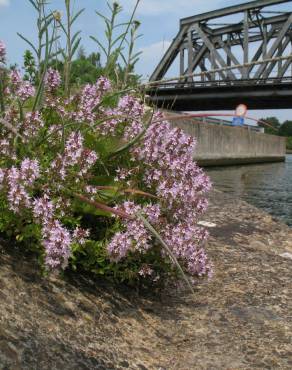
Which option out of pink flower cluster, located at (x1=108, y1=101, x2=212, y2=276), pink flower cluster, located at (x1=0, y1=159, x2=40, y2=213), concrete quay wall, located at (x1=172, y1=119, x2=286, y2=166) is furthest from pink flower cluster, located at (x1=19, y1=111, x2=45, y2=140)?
concrete quay wall, located at (x1=172, y1=119, x2=286, y2=166)

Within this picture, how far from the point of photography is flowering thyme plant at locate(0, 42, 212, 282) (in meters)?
2.51

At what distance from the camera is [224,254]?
4.31m

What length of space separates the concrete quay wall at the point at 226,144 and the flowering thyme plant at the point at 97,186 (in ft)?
38.6

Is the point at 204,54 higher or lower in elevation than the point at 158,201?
higher

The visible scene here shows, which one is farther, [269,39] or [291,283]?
[269,39]

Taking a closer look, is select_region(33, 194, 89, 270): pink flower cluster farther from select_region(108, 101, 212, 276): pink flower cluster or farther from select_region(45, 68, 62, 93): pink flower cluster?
select_region(45, 68, 62, 93): pink flower cluster

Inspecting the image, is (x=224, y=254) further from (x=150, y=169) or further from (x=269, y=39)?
(x=269, y=39)

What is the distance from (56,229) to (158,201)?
759mm

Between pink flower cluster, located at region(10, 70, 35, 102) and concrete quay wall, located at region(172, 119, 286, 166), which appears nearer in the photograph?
pink flower cluster, located at region(10, 70, 35, 102)

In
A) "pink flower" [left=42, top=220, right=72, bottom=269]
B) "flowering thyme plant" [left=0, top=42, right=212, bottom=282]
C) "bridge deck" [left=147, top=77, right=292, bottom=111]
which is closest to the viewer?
"pink flower" [left=42, top=220, right=72, bottom=269]

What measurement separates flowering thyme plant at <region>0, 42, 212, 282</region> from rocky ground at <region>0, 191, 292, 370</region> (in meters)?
0.15

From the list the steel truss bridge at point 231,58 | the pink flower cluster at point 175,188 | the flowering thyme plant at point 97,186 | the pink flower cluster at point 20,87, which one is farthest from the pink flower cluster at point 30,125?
the steel truss bridge at point 231,58

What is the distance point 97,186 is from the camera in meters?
2.79

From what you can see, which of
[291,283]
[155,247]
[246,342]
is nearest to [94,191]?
[155,247]
